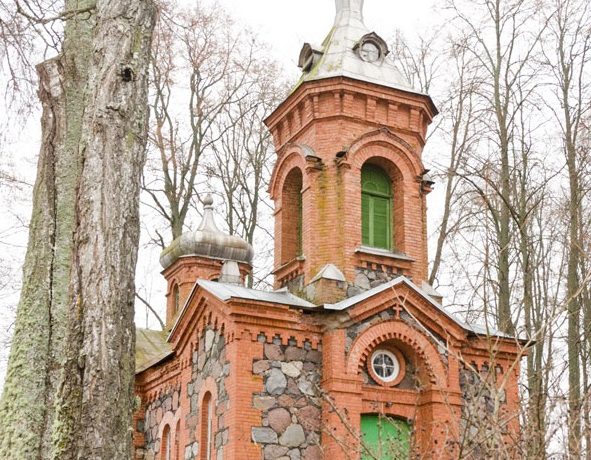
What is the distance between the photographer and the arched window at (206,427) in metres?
12.0

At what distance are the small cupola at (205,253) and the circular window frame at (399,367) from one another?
7.33 metres

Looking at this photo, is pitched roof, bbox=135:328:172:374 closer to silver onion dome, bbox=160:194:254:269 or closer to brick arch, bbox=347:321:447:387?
silver onion dome, bbox=160:194:254:269

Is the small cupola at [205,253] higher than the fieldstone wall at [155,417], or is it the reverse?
the small cupola at [205,253]

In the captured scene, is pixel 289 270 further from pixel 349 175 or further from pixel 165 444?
pixel 165 444

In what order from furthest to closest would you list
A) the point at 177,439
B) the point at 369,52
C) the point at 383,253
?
1. the point at 369,52
2. the point at 177,439
3. the point at 383,253

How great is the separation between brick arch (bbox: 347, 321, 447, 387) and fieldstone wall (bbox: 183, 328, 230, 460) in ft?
5.57

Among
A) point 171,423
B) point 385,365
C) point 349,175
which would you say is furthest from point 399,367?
point 171,423

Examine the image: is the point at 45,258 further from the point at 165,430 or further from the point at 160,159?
the point at 160,159

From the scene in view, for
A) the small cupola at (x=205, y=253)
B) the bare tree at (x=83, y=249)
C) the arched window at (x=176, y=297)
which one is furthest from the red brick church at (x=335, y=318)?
the arched window at (x=176, y=297)

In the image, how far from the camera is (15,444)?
19.6 ft

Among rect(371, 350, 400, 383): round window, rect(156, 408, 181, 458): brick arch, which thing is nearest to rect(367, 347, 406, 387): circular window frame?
rect(371, 350, 400, 383): round window

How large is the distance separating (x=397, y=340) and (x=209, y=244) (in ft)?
26.1

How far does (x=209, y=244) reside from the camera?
1905 cm

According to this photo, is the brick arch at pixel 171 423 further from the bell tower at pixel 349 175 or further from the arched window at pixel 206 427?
the bell tower at pixel 349 175
